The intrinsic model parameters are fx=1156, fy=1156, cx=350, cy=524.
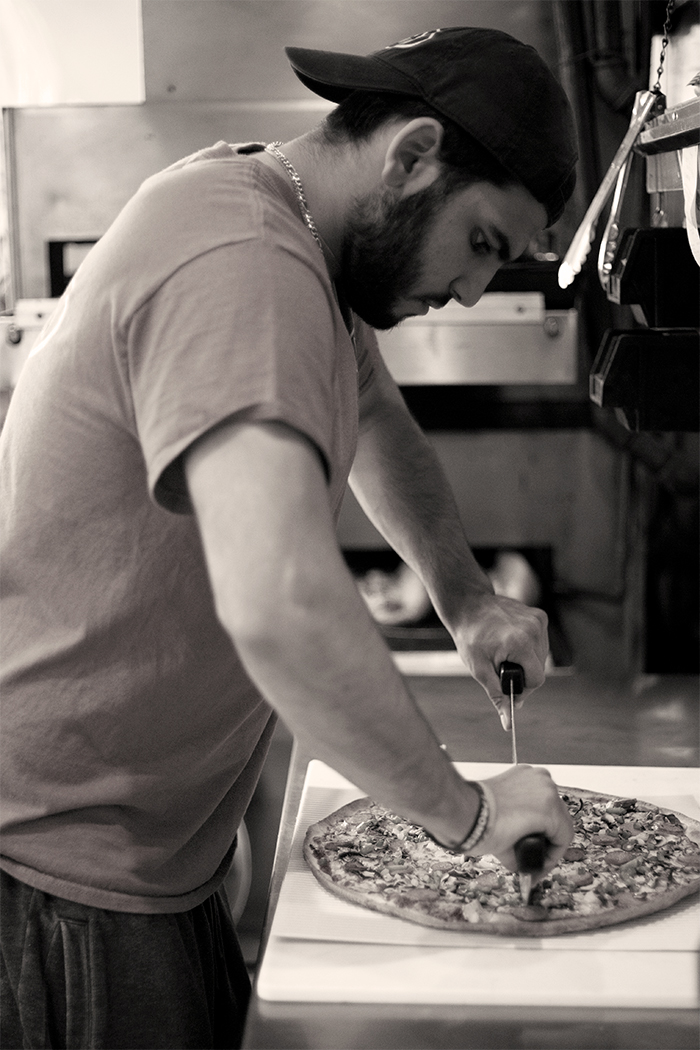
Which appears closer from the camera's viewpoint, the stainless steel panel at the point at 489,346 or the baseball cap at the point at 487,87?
the baseball cap at the point at 487,87

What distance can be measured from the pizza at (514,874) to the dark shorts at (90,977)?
0.18 meters

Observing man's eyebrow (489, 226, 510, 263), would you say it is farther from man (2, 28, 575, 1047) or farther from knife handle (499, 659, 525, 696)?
knife handle (499, 659, 525, 696)

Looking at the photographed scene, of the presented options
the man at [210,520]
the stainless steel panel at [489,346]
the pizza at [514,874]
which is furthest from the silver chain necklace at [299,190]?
the stainless steel panel at [489,346]

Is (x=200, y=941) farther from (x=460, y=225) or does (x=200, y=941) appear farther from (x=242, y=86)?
(x=242, y=86)

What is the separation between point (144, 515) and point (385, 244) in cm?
35

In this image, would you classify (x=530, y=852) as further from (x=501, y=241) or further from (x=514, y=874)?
(x=501, y=241)

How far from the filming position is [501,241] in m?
1.11

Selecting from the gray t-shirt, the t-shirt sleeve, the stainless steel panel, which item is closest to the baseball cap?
the gray t-shirt

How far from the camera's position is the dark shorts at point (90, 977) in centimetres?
112

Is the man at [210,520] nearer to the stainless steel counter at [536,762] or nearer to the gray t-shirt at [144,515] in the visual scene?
the gray t-shirt at [144,515]

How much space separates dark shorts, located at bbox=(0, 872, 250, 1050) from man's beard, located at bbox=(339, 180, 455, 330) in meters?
0.67

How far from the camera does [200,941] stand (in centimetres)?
127

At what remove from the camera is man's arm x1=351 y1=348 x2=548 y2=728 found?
1400mm

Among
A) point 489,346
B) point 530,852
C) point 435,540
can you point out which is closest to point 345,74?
point 435,540
